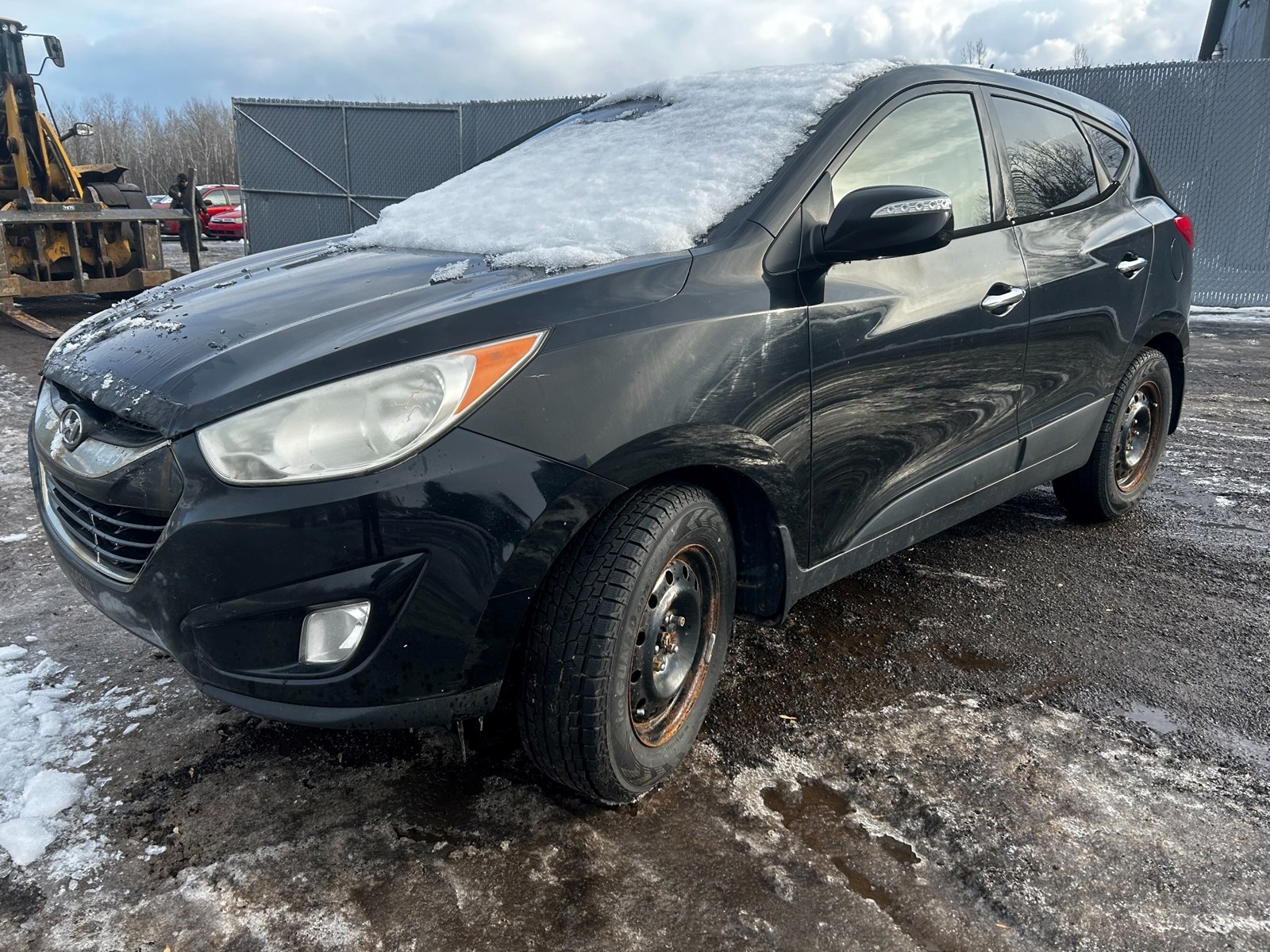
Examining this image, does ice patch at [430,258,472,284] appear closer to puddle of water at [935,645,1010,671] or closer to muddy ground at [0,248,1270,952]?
muddy ground at [0,248,1270,952]

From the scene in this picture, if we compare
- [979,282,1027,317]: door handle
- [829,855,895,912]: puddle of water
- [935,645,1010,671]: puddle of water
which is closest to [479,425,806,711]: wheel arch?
[829,855,895,912]: puddle of water

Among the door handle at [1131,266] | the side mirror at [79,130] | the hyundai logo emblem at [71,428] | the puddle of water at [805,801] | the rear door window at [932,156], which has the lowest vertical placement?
the puddle of water at [805,801]

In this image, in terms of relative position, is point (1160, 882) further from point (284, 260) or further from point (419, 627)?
point (284, 260)

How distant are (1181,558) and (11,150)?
12.2 m

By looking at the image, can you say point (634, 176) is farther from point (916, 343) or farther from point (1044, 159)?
point (1044, 159)

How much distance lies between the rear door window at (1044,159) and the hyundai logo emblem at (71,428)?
2.77 meters

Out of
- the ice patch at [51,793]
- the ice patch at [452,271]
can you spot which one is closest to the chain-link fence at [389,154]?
the ice patch at [452,271]

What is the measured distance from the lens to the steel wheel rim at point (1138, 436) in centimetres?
405

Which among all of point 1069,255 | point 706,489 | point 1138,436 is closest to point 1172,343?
point 1138,436

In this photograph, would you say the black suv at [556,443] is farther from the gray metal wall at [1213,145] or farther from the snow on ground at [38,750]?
the gray metal wall at [1213,145]

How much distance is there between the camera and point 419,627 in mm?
1846

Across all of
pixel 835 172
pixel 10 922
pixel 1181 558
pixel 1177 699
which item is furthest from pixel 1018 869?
pixel 1181 558

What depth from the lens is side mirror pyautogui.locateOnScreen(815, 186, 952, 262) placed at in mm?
2332

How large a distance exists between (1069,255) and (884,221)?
1352 millimetres
